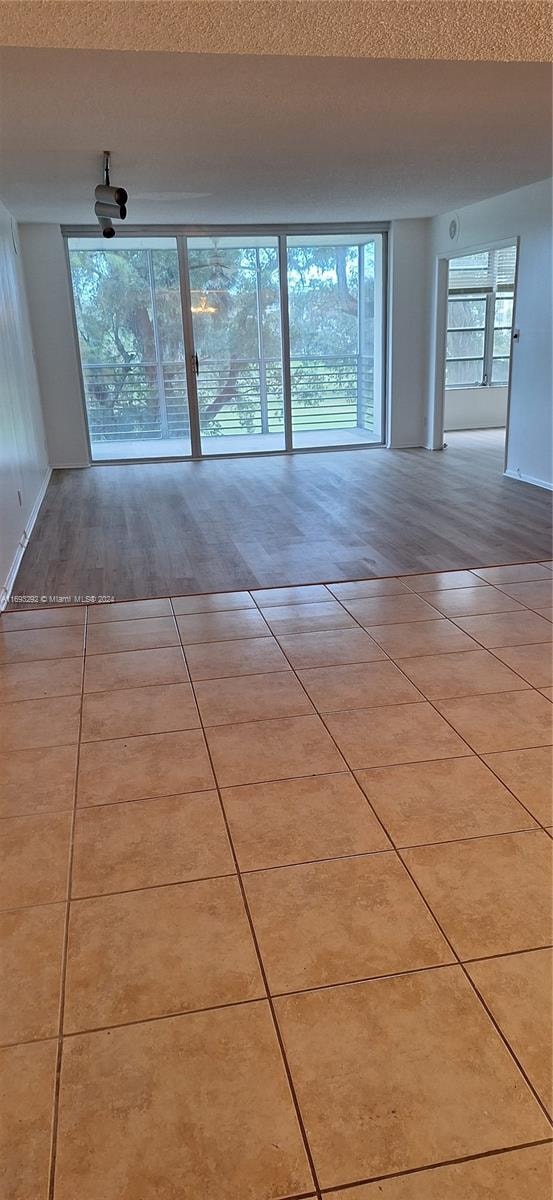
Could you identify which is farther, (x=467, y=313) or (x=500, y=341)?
(x=500, y=341)

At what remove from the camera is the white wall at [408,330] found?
7.68 m

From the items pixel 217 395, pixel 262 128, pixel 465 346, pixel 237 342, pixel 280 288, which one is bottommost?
pixel 217 395

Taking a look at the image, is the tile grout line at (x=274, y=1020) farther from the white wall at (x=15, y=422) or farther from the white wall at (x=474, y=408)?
the white wall at (x=474, y=408)

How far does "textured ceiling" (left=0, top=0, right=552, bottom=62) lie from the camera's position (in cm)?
142

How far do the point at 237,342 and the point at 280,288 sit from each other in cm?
69

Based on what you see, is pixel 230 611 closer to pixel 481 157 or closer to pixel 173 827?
pixel 173 827

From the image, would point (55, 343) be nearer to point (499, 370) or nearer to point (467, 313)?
point (467, 313)

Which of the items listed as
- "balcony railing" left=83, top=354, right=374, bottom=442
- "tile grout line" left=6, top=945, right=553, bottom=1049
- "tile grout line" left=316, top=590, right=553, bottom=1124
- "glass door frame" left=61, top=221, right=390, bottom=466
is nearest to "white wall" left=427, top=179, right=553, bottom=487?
"glass door frame" left=61, top=221, right=390, bottom=466

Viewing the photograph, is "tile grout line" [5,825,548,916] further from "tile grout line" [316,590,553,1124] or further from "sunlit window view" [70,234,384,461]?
"sunlit window view" [70,234,384,461]

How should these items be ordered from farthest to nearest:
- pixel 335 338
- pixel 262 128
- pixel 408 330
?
pixel 335 338 → pixel 408 330 → pixel 262 128

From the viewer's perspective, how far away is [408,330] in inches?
313

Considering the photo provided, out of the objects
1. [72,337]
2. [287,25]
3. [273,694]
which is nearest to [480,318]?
[72,337]

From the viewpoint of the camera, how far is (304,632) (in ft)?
11.0

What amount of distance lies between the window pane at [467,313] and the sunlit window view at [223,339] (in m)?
1.83
